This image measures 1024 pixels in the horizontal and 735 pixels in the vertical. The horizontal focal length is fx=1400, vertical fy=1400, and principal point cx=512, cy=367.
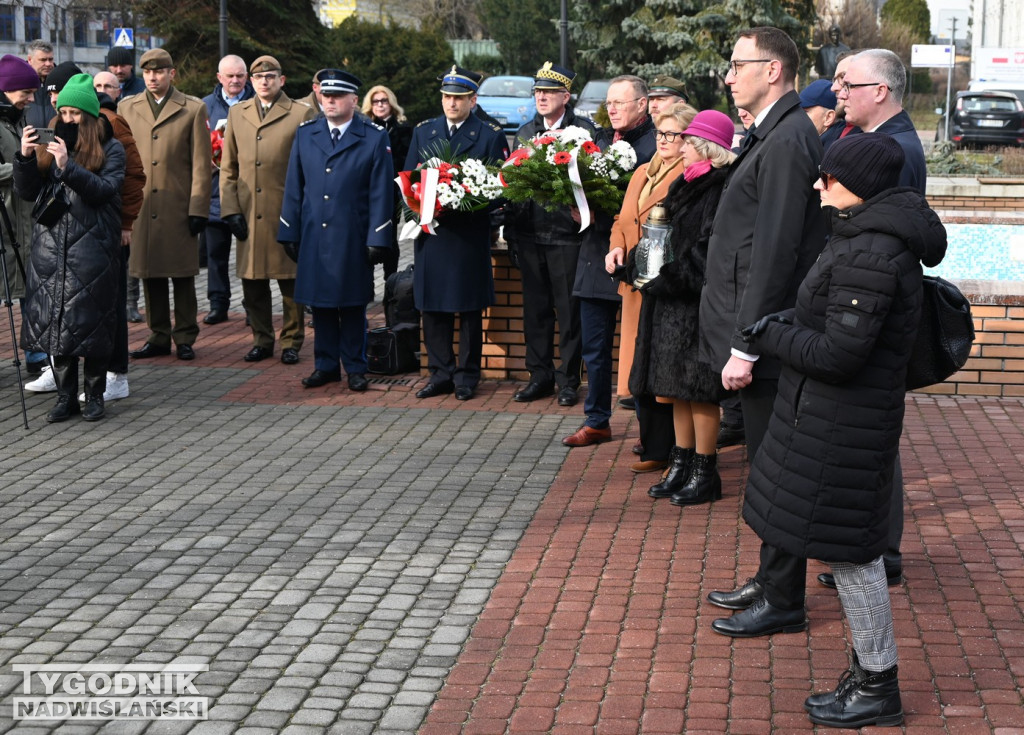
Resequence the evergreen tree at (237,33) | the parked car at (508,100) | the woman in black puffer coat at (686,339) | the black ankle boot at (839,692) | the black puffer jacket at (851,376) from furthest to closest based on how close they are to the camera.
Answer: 1. the parked car at (508,100)
2. the evergreen tree at (237,33)
3. the woman in black puffer coat at (686,339)
4. the black ankle boot at (839,692)
5. the black puffer jacket at (851,376)

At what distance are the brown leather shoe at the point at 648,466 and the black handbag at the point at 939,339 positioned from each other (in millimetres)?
2938

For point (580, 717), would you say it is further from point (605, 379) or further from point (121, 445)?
point (121, 445)

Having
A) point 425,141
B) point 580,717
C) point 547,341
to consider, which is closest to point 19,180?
point 425,141

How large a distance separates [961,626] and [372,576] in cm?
235

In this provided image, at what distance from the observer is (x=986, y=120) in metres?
37.3

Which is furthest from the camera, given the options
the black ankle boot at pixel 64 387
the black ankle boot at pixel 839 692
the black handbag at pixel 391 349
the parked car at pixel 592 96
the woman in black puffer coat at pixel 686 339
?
the parked car at pixel 592 96

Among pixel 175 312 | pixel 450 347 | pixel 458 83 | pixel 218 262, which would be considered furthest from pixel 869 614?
pixel 218 262

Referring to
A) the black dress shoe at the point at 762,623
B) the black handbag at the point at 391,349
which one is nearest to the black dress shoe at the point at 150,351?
the black handbag at the point at 391,349

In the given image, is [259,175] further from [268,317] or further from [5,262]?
[5,262]

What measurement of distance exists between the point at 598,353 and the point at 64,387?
3.33m

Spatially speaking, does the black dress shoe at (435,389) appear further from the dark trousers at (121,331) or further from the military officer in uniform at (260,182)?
the dark trousers at (121,331)

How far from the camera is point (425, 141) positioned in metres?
9.32

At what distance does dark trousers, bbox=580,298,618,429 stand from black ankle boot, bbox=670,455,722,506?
1.22 metres

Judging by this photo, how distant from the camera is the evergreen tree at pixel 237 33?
1309 inches
